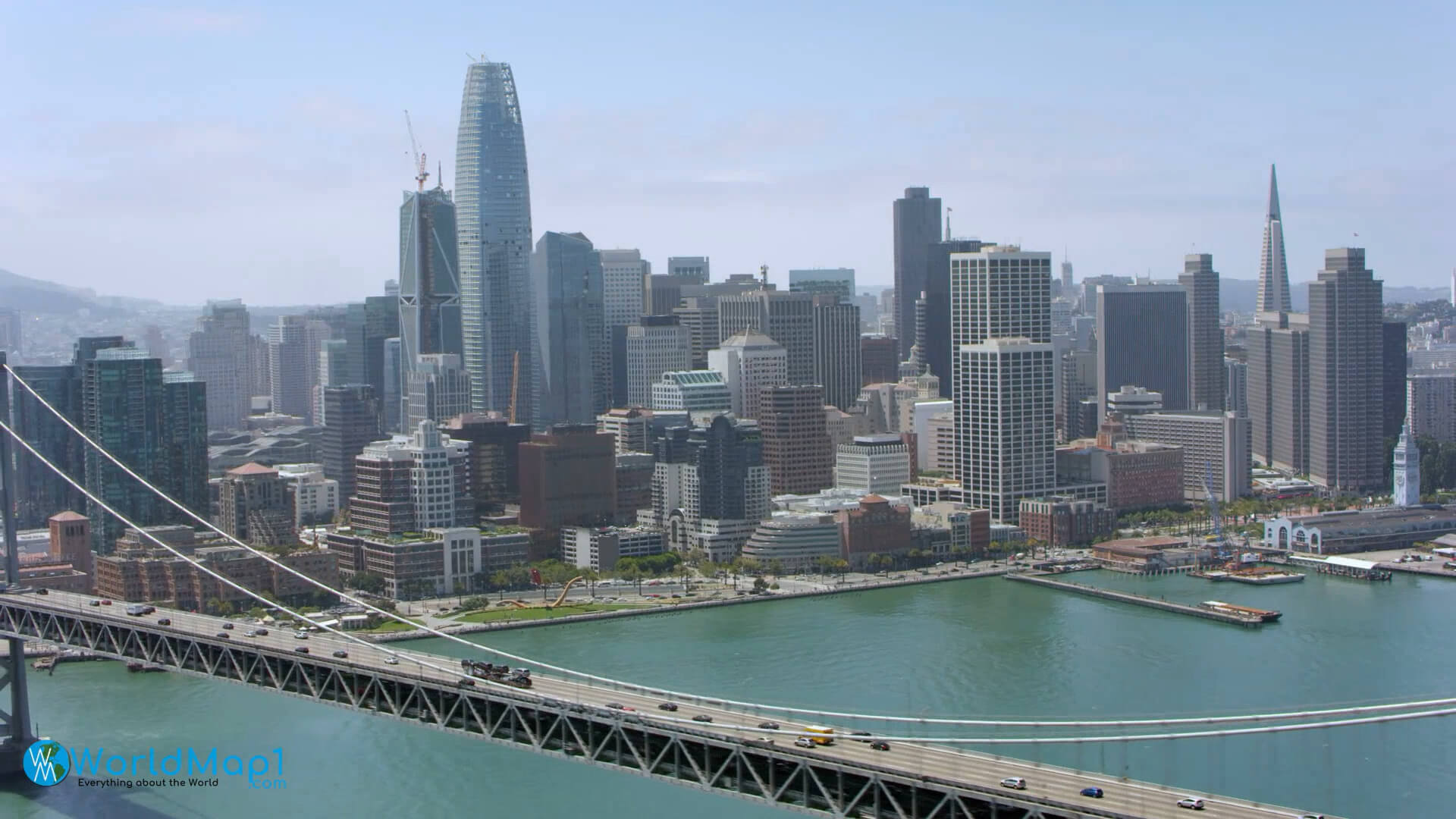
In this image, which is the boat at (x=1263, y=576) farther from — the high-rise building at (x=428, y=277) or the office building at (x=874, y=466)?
the high-rise building at (x=428, y=277)

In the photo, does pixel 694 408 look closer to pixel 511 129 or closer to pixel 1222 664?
pixel 511 129

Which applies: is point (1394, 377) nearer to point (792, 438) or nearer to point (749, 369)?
point (792, 438)

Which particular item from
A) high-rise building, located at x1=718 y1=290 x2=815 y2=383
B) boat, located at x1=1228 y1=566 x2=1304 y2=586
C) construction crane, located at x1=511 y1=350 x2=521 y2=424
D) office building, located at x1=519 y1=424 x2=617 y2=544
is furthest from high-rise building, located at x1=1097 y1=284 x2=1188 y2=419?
office building, located at x1=519 y1=424 x2=617 y2=544

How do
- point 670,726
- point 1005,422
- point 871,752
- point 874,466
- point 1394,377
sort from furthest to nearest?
point 1394,377 < point 874,466 < point 1005,422 < point 670,726 < point 871,752

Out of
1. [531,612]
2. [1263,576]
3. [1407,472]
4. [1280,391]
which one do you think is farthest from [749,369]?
[531,612]

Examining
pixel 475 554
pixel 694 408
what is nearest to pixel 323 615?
pixel 475 554
